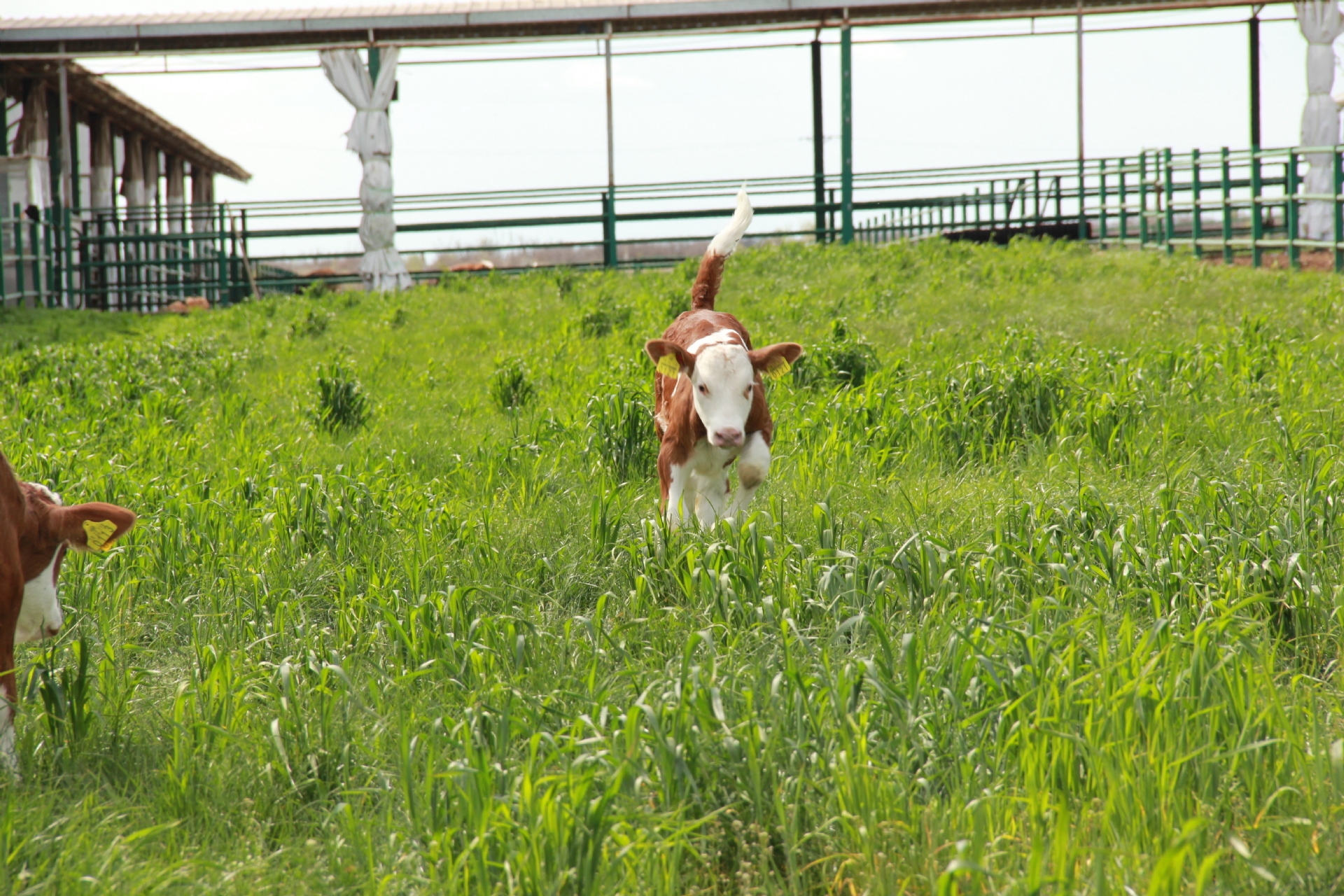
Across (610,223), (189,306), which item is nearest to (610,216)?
(610,223)

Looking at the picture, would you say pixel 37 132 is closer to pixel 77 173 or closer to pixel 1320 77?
pixel 77 173

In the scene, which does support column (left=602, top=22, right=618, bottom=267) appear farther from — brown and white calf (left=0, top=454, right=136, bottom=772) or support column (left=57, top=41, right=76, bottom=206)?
brown and white calf (left=0, top=454, right=136, bottom=772)

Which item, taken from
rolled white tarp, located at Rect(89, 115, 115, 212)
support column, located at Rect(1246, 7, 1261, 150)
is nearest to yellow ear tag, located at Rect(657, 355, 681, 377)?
support column, located at Rect(1246, 7, 1261, 150)

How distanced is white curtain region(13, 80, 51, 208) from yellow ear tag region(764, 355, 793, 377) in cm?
1628

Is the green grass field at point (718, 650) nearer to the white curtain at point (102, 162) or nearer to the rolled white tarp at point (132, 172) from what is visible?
the white curtain at point (102, 162)

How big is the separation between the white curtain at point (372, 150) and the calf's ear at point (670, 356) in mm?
12780

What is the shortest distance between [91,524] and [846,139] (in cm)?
1513

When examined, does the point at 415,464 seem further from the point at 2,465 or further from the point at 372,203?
the point at 372,203

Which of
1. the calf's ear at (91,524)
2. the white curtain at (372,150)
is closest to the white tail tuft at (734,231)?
the calf's ear at (91,524)

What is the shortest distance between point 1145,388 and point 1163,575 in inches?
109

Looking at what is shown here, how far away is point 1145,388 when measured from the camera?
5.45 meters

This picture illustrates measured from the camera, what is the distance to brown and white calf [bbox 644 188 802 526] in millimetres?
3557

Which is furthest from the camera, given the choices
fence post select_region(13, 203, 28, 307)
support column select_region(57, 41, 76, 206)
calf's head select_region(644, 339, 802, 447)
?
support column select_region(57, 41, 76, 206)

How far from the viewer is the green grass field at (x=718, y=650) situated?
1.87 m
